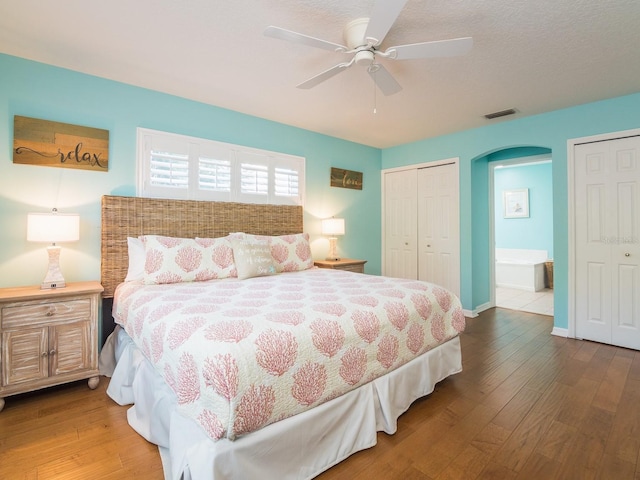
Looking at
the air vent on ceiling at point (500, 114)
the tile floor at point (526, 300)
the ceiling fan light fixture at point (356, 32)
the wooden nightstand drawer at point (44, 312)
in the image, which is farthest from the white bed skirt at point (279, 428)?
the tile floor at point (526, 300)

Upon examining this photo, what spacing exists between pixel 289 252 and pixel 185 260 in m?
1.10

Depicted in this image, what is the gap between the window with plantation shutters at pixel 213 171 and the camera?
3.05 metres

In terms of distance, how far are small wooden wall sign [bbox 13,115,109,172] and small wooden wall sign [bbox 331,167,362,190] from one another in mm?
2819

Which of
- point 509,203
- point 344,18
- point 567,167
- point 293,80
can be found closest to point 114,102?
point 293,80

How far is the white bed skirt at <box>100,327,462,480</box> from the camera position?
1.22 meters

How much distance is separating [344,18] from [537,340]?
366 centimetres

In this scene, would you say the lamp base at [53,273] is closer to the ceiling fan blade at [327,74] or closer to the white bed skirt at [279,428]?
the white bed skirt at [279,428]

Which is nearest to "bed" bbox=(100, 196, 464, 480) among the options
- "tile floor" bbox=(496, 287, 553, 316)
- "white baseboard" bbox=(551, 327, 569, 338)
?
"white baseboard" bbox=(551, 327, 569, 338)

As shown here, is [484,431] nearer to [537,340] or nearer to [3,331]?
[537,340]

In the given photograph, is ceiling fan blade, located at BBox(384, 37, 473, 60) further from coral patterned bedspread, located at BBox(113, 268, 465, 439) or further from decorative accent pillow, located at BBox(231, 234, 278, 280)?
decorative accent pillow, located at BBox(231, 234, 278, 280)

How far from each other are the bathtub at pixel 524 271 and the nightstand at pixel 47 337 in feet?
22.4

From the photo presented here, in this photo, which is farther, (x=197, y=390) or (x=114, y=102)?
(x=114, y=102)

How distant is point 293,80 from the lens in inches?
112

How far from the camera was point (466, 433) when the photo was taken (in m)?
1.82
